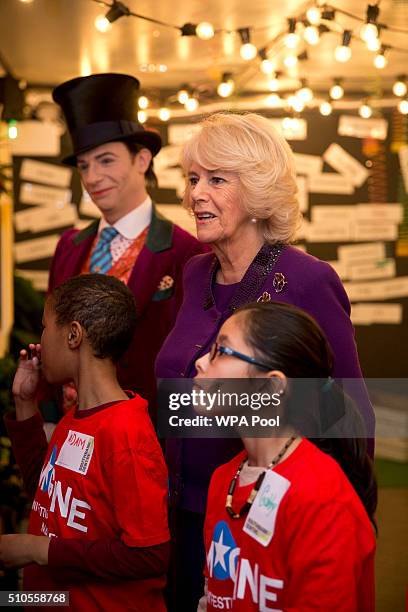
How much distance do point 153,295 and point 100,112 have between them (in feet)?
2.01

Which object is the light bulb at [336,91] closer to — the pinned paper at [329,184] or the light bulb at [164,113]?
the pinned paper at [329,184]

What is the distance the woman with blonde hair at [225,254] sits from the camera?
176cm

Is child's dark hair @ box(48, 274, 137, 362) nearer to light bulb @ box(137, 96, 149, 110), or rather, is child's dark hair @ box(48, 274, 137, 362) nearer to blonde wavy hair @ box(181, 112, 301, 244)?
blonde wavy hair @ box(181, 112, 301, 244)

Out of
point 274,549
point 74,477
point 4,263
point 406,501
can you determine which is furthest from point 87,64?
point 274,549

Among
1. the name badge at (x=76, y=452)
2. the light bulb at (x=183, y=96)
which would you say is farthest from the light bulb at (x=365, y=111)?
the name badge at (x=76, y=452)

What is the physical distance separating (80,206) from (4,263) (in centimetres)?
87

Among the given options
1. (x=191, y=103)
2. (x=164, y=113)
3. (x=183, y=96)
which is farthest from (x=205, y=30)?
(x=164, y=113)

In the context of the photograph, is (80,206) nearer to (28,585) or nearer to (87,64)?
(87,64)

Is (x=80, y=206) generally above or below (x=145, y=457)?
above

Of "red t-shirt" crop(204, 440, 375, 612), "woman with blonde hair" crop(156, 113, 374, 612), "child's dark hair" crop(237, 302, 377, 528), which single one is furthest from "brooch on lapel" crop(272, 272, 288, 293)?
"red t-shirt" crop(204, 440, 375, 612)

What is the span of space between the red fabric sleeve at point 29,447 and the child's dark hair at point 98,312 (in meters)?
0.30

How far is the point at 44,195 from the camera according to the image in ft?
19.3

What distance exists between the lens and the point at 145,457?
1.61m

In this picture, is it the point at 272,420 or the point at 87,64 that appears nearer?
the point at 272,420
